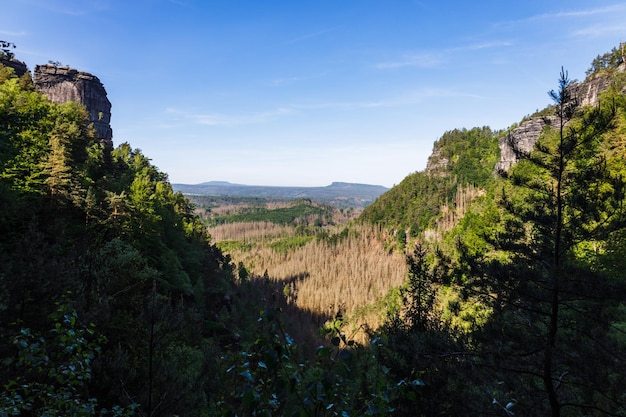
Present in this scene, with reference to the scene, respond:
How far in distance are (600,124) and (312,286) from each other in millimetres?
98616

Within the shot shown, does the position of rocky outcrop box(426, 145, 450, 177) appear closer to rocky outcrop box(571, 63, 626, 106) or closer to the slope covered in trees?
rocky outcrop box(571, 63, 626, 106)

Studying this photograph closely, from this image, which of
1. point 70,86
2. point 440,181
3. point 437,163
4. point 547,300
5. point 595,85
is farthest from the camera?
point 437,163

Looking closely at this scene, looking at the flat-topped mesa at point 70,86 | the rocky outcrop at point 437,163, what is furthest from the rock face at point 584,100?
the flat-topped mesa at point 70,86

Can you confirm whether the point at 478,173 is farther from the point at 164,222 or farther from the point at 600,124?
the point at 600,124

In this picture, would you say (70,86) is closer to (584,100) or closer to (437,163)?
(437,163)

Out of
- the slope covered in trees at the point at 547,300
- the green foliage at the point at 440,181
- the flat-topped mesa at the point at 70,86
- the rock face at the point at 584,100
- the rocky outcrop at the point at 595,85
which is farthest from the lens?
the green foliage at the point at 440,181

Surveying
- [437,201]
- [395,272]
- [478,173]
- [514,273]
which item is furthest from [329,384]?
[478,173]

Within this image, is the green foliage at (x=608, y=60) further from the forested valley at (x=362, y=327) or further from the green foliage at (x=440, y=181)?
the forested valley at (x=362, y=327)

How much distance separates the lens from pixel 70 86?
89438 mm

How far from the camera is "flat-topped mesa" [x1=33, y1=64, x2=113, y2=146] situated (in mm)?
88125

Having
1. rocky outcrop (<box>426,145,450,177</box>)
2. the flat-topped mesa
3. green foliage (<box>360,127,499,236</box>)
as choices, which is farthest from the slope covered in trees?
rocky outcrop (<box>426,145,450,177</box>)

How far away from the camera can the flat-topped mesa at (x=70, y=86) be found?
8812 cm

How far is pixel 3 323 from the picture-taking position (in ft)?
26.4

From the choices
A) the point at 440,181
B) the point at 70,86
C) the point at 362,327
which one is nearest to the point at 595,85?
the point at 440,181
